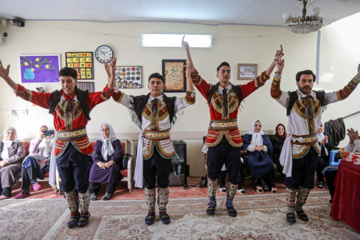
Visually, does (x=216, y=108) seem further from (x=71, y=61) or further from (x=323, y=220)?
(x=71, y=61)

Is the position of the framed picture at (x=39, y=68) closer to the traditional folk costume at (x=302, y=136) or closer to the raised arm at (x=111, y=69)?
the raised arm at (x=111, y=69)

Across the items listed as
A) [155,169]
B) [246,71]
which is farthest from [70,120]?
[246,71]

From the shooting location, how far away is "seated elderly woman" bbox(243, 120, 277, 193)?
3.72 metres

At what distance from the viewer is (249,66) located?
4.46 meters

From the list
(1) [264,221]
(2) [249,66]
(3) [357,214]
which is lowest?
(1) [264,221]

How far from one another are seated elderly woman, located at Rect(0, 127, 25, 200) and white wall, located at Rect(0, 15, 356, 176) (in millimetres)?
510

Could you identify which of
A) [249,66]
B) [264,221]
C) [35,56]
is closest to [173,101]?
[264,221]

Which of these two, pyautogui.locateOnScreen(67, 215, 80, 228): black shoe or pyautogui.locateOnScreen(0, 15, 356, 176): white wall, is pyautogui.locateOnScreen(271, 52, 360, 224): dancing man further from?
pyautogui.locateOnScreen(67, 215, 80, 228): black shoe

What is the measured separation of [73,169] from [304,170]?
239 cm

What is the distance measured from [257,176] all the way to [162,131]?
192 cm

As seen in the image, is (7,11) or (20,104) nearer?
(7,11)

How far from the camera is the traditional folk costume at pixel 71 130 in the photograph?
242 centimetres

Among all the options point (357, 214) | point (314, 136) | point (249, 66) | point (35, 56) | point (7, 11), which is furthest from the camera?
point (249, 66)

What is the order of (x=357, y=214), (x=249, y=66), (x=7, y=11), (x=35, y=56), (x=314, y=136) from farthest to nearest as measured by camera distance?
(x=249, y=66), (x=35, y=56), (x=7, y=11), (x=314, y=136), (x=357, y=214)
